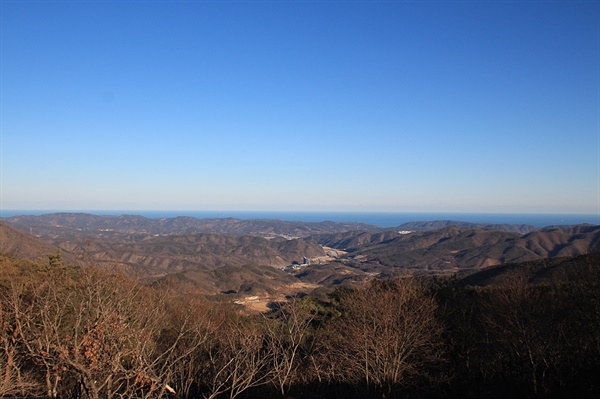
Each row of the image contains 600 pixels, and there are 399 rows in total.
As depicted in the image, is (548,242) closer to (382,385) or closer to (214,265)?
(214,265)

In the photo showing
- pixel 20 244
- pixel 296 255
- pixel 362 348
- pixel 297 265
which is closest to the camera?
pixel 362 348

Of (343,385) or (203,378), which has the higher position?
(203,378)

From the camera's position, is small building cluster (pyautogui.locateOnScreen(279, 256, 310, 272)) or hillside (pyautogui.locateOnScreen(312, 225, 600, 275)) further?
small building cluster (pyautogui.locateOnScreen(279, 256, 310, 272))

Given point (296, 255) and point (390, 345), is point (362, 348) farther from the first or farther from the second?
point (296, 255)

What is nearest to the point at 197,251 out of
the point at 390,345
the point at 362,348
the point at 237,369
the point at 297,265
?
the point at 297,265

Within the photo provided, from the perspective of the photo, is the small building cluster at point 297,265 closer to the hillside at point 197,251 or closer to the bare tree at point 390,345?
the hillside at point 197,251

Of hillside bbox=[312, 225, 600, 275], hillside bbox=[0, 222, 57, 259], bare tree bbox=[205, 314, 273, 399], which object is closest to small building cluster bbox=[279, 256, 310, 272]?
hillside bbox=[312, 225, 600, 275]

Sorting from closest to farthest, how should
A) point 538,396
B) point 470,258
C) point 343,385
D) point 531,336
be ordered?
point 538,396 → point 343,385 → point 531,336 → point 470,258

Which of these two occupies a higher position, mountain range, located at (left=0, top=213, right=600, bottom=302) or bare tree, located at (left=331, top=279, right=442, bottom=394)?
bare tree, located at (left=331, top=279, right=442, bottom=394)

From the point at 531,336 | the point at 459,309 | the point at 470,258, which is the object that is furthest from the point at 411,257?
the point at 531,336

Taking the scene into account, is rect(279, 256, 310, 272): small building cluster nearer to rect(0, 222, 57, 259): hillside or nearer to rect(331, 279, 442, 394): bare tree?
rect(0, 222, 57, 259): hillside

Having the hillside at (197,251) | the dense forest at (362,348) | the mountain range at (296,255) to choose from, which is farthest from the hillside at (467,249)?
the dense forest at (362,348)
